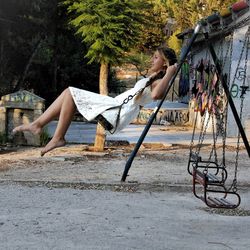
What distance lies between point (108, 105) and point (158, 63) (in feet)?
2.53

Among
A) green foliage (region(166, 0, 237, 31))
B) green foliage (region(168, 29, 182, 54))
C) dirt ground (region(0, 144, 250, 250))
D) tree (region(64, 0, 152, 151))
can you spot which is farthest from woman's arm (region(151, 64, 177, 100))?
green foliage (region(168, 29, 182, 54))

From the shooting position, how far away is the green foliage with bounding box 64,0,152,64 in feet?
42.6

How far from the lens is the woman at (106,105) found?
18.5 feet

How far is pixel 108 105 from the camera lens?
5895mm

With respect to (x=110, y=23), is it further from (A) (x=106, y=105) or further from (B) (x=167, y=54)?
(A) (x=106, y=105)

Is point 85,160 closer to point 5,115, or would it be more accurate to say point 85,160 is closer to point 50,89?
point 5,115

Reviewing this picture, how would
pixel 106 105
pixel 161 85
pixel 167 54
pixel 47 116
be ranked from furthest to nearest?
pixel 167 54, pixel 161 85, pixel 106 105, pixel 47 116

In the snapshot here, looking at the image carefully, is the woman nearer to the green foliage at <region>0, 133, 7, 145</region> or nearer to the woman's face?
the woman's face

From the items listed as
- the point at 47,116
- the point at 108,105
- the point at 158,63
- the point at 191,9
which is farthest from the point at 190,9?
the point at 47,116

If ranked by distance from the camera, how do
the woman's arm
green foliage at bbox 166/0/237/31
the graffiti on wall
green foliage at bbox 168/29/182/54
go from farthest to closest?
green foliage at bbox 168/29/182/54 → green foliage at bbox 166/0/237/31 → the graffiti on wall → the woman's arm

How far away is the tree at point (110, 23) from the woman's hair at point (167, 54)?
6926mm

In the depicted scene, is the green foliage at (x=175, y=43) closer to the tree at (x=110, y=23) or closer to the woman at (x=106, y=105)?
the tree at (x=110, y=23)

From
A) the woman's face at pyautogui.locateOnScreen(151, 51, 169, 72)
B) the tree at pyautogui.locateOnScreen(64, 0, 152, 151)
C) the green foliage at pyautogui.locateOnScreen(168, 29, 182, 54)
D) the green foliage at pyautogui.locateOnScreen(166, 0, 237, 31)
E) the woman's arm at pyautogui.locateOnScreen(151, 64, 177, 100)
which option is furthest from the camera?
the green foliage at pyautogui.locateOnScreen(168, 29, 182, 54)

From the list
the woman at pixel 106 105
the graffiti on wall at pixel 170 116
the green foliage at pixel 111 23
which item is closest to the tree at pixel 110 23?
the green foliage at pixel 111 23
